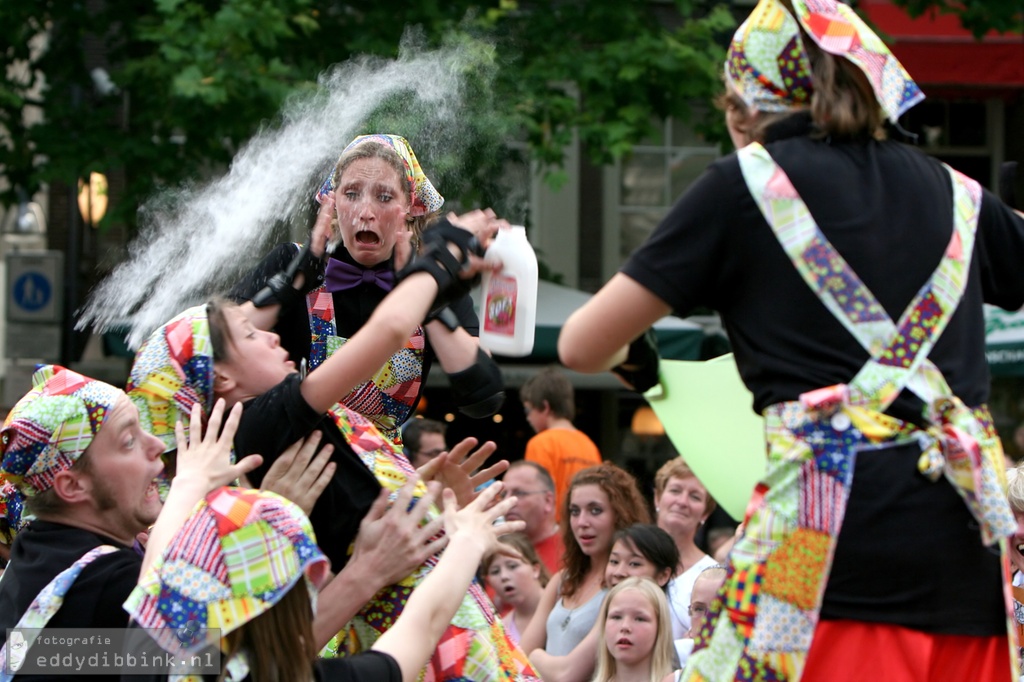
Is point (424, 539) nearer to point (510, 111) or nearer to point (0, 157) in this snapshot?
point (510, 111)

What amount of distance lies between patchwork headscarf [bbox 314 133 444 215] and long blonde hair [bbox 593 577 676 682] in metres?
1.66

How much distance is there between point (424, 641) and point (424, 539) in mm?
271

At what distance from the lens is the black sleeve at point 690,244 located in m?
2.37

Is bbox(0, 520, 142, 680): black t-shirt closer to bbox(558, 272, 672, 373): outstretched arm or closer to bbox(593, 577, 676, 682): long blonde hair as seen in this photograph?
bbox(558, 272, 672, 373): outstretched arm

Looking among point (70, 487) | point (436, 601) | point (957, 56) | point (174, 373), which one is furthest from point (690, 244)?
point (957, 56)

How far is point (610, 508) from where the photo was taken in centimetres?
564

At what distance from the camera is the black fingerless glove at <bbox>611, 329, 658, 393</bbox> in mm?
2617

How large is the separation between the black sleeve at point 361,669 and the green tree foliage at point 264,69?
253 inches

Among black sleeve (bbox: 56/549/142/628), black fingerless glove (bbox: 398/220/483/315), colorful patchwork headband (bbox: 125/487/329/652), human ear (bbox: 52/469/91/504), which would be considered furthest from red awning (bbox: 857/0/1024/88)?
colorful patchwork headband (bbox: 125/487/329/652)

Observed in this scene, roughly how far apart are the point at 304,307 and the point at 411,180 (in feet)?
1.46

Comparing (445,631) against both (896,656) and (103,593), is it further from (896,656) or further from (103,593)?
(896,656)

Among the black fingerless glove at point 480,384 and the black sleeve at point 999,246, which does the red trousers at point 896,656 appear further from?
the black fingerless glove at point 480,384

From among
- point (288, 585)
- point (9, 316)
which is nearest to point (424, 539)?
point (288, 585)

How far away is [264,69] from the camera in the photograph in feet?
31.0
